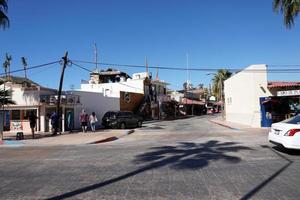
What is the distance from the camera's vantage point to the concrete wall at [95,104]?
33.8 metres

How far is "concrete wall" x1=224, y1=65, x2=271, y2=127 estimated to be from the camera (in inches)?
1162

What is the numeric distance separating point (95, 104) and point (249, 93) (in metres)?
15.4

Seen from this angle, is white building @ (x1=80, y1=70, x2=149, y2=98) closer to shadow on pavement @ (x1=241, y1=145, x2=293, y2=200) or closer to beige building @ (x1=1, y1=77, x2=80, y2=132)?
beige building @ (x1=1, y1=77, x2=80, y2=132)

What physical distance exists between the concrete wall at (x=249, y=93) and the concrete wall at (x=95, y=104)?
44.8ft

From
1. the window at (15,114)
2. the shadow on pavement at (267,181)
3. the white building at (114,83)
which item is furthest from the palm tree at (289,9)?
the white building at (114,83)

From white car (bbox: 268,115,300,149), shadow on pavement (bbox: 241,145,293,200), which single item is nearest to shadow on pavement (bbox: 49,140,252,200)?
shadow on pavement (bbox: 241,145,293,200)

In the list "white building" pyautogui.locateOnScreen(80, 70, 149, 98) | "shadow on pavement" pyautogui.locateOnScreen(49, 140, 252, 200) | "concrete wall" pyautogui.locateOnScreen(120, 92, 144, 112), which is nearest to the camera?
Result: "shadow on pavement" pyautogui.locateOnScreen(49, 140, 252, 200)

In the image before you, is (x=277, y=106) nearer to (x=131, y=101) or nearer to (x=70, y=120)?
(x=70, y=120)

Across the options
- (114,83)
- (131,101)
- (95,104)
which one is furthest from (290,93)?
(114,83)

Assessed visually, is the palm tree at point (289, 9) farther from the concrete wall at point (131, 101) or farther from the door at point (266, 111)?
the concrete wall at point (131, 101)

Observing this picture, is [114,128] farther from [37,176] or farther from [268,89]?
[37,176]

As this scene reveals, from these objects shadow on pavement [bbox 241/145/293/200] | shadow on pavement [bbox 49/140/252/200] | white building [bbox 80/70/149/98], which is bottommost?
shadow on pavement [bbox 241/145/293/200]

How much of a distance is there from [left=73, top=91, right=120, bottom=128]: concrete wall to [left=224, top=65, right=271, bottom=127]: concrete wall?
13667 mm

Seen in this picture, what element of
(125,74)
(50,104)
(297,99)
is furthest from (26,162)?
(125,74)
